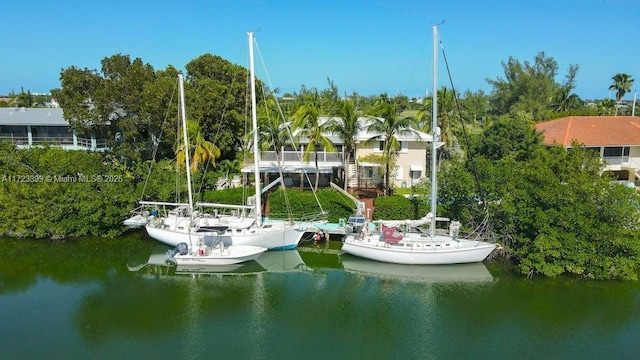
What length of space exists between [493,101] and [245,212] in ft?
192

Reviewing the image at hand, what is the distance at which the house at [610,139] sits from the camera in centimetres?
3716

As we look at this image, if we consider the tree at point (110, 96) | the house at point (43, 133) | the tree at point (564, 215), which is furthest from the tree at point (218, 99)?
the tree at point (564, 215)

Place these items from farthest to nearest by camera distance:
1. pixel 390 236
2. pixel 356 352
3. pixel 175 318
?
1. pixel 390 236
2. pixel 175 318
3. pixel 356 352

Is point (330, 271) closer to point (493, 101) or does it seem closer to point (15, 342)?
point (15, 342)

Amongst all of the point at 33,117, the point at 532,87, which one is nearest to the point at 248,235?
the point at 33,117

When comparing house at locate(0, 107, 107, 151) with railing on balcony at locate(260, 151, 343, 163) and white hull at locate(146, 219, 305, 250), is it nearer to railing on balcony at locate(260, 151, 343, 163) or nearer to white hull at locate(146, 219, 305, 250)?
white hull at locate(146, 219, 305, 250)

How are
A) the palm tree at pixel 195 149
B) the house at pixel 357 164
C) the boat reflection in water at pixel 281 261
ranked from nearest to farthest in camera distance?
the boat reflection in water at pixel 281 261
the palm tree at pixel 195 149
the house at pixel 357 164

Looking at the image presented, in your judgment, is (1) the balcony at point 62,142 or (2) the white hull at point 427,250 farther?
(1) the balcony at point 62,142

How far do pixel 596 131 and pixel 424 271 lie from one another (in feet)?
72.1

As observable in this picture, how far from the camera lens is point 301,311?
73.8 feet

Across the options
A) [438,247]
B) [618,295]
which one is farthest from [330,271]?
[618,295]

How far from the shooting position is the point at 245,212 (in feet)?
106

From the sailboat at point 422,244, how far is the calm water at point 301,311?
69 centimetres

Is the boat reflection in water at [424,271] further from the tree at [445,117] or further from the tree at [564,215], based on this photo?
the tree at [445,117]
